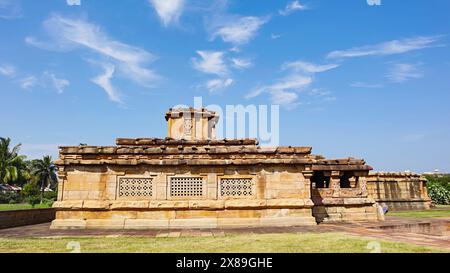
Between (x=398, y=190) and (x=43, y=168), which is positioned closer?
(x=398, y=190)

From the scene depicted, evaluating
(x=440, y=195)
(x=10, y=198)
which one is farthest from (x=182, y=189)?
(x=10, y=198)

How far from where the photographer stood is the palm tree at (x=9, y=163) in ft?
138

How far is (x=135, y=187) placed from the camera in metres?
11.6

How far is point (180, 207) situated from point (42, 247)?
16.1 ft

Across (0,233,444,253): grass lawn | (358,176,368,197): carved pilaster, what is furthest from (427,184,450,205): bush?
(0,233,444,253): grass lawn

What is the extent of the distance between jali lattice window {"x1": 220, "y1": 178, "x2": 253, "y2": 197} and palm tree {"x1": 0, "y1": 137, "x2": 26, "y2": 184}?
138ft

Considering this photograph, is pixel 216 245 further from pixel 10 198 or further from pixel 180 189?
pixel 10 198

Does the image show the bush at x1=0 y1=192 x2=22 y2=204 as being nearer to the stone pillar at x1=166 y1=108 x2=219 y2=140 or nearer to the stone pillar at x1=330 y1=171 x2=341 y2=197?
the stone pillar at x1=166 y1=108 x2=219 y2=140

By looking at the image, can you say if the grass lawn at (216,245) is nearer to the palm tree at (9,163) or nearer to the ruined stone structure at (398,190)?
the ruined stone structure at (398,190)

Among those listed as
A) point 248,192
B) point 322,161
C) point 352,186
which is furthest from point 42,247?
point 352,186

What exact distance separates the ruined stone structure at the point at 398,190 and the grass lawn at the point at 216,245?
16.6m

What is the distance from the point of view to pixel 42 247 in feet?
23.1

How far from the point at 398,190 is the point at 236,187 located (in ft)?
56.3
